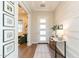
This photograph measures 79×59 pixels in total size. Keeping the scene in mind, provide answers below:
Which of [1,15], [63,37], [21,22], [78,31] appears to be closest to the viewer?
[1,15]

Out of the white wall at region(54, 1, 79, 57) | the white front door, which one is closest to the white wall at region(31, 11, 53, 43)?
the white front door

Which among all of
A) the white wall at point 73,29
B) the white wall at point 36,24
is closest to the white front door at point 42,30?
the white wall at point 36,24

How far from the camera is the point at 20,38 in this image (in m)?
9.01

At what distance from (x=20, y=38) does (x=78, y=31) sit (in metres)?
6.69

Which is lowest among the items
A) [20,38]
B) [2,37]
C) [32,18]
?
[20,38]

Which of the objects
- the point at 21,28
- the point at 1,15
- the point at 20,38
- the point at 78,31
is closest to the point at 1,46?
the point at 1,15

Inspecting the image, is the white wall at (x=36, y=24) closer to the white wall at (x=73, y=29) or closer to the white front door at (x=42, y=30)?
the white front door at (x=42, y=30)

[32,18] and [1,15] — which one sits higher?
[32,18]

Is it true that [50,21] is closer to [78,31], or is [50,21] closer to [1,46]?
[78,31]

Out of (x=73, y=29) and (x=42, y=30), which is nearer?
(x=73, y=29)

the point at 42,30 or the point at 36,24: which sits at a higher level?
the point at 36,24

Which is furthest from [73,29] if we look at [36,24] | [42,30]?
[36,24]

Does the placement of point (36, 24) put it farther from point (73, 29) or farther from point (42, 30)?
point (73, 29)

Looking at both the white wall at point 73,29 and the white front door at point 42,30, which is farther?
the white front door at point 42,30
